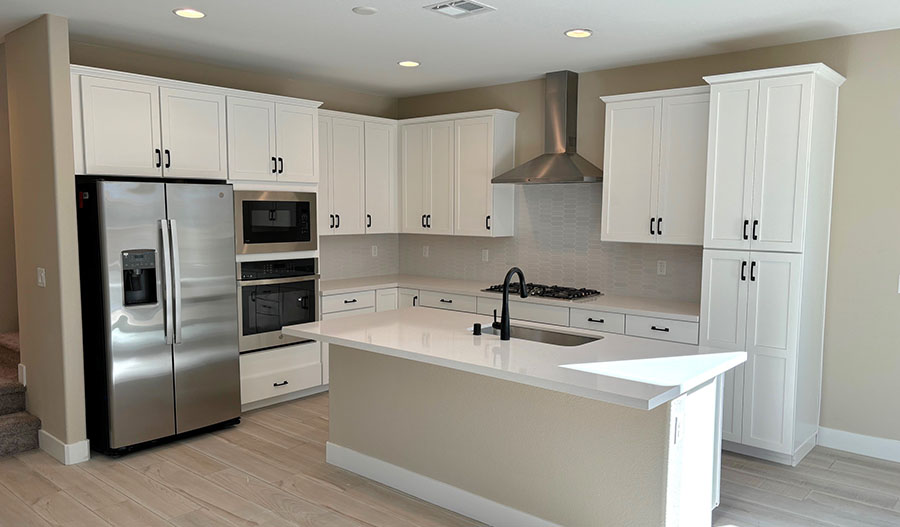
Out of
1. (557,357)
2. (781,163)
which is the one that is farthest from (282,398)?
(781,163)

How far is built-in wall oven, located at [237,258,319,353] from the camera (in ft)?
15.4

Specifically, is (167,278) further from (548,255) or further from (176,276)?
(548,255)

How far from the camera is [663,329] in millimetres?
4352

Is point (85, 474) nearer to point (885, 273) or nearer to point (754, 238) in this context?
point (754, 238)

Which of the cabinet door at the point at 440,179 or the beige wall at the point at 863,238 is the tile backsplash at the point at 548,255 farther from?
the beige wall at the point at 863,238

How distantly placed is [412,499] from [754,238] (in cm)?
255

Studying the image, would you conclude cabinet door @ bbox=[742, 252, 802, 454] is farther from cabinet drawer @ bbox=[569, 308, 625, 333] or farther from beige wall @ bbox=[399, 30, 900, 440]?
cabinet drawer @ bbox=[569, 308, 625, 333]

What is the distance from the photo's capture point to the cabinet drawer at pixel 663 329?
4.25m

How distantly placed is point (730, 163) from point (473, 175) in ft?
7.28

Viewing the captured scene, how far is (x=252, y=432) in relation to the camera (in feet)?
14.8

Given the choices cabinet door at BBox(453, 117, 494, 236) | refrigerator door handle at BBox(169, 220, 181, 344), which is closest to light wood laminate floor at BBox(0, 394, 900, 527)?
refrigerator door handle at BBox(169, 220, 181, 344)

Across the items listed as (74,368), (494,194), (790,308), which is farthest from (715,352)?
(74,368)

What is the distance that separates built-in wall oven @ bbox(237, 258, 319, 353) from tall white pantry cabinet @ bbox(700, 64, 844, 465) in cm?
290

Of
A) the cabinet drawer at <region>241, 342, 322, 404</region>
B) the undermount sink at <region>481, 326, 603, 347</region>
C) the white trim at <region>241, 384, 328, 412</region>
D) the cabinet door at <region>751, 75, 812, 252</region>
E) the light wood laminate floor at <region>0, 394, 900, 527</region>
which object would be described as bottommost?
the light wood laminate floor at <region>0, 394, 900, 527</region>
